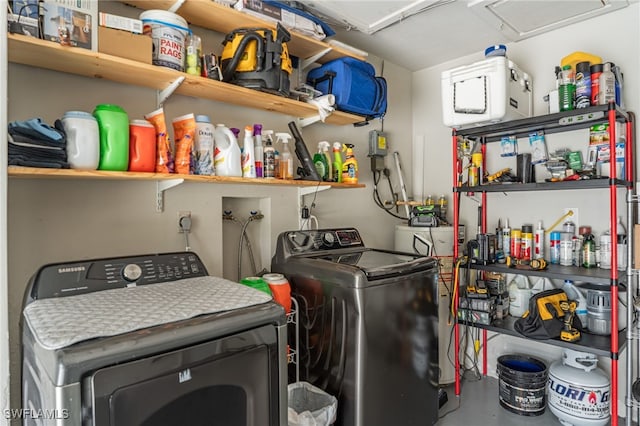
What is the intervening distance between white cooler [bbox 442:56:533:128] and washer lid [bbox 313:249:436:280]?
38.6 inches

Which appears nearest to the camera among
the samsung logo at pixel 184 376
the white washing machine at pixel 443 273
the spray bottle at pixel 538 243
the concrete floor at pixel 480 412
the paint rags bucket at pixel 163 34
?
the samsung logo at pixel 184 376

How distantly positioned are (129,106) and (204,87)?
36 centimetres

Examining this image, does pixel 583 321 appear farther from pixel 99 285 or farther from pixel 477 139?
pixel 99 285

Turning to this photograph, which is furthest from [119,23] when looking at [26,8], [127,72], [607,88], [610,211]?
[610,211]

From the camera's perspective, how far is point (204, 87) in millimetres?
1856

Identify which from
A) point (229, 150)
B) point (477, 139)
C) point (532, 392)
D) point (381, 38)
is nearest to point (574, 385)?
point (532, 392)

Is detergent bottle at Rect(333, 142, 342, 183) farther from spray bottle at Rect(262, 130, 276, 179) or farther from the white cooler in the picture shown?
the white cooler

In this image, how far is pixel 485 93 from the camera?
2350 millimetres

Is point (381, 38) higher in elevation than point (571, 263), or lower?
higher

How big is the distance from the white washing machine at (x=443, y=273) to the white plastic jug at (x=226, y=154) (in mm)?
1504

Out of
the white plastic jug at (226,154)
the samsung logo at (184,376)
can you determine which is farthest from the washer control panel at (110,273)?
the samsung logo at (184,376)

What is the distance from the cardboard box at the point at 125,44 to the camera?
148 centimetres

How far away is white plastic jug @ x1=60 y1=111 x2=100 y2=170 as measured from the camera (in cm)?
141

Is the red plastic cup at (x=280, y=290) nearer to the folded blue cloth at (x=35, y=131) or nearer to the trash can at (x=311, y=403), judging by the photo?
the trash can at (x=311, y=403)
